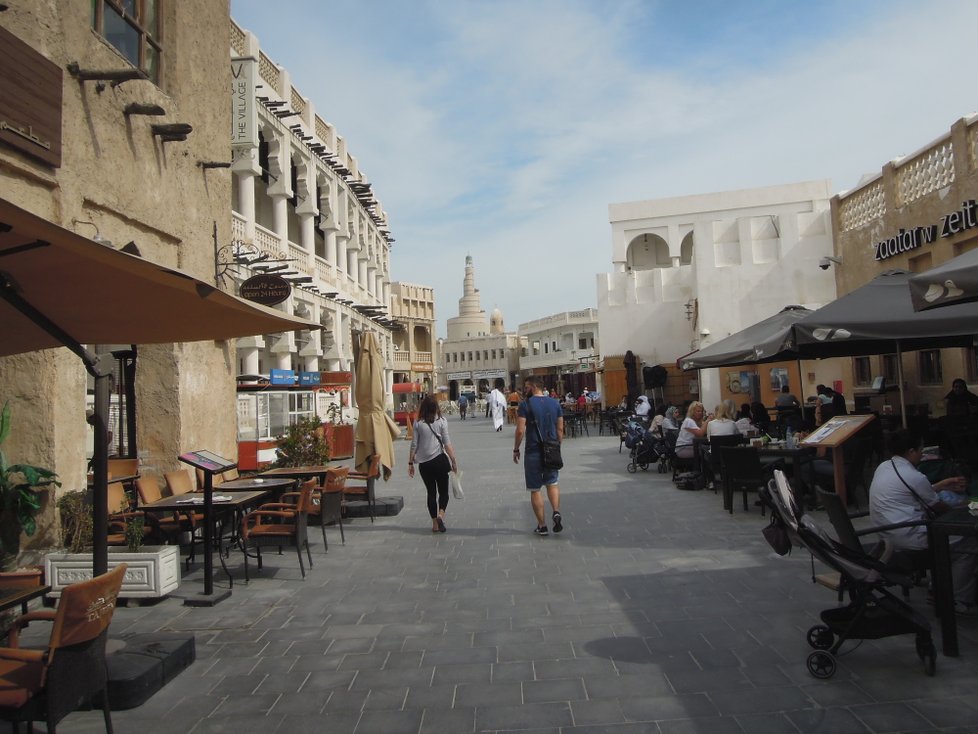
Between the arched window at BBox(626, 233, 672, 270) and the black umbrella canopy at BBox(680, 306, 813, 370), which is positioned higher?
the arched window at BBox(626, 233, 672, 270)

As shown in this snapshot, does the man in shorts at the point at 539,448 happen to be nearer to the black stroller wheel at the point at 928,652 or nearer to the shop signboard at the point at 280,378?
the black stroller wheel at the point at 928,652

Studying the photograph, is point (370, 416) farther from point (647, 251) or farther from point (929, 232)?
point (647, 251)

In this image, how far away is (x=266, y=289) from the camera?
11156 mm

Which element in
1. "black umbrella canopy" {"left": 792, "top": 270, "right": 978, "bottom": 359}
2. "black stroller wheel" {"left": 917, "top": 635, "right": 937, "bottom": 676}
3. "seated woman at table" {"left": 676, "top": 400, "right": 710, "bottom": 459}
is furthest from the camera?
"seated woman at table" {"left": 676, "top": 400, "right": 710, "bottom": 459}

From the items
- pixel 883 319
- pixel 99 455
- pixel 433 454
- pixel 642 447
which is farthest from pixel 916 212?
pixel 99 455

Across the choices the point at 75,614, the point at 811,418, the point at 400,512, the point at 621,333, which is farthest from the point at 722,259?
the point at 75,614

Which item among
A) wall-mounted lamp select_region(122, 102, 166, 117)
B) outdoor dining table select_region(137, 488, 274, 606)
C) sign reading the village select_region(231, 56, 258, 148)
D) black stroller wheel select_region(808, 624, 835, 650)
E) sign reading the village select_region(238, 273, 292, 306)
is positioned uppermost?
sign reading the village select_region(231, 56, 258, 148)

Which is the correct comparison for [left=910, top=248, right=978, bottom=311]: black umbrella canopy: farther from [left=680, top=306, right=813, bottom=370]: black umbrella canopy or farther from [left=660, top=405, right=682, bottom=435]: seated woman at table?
[left=660, top=405, right=682, bottom=435]: seated woman at table

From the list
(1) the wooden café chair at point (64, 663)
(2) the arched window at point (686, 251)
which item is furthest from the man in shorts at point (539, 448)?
(2) the arched window at point (686, 251)

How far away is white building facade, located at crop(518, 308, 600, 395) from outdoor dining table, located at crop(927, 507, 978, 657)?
A: 2198 inches

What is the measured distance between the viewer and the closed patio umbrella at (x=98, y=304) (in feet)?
10.3

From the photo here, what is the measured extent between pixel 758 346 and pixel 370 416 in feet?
16.4

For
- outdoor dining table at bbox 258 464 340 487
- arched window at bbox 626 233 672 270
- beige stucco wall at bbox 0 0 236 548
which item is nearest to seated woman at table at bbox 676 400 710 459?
outdoor dining table at bbox 258 464 340 487

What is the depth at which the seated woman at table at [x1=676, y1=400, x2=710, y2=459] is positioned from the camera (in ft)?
35.9
